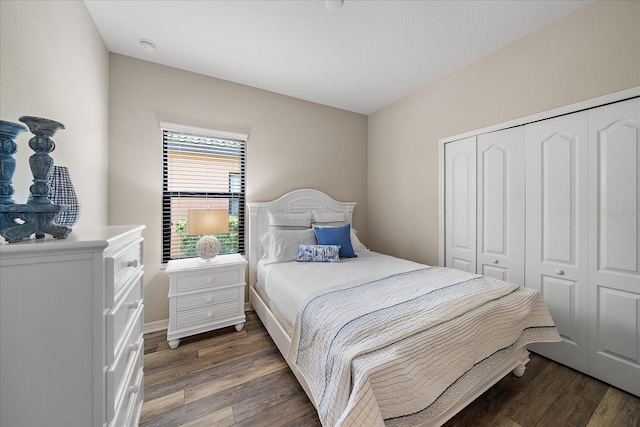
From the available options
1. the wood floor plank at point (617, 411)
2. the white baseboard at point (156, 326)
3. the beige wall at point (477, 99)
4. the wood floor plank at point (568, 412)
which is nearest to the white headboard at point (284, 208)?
the beige wall at point (477, 99)

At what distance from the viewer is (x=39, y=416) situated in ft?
2.32

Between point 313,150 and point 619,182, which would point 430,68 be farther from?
point 619,182

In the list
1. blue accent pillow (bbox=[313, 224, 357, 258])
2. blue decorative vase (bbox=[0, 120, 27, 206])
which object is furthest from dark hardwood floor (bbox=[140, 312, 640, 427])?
blue decorative vase (bbox=[0, 120, 27, 206])

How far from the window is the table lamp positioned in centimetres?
27

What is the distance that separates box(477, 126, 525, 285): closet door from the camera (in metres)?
2.20

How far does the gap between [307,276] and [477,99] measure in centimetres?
240

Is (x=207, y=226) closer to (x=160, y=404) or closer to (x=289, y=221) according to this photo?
(x=289, y=221)

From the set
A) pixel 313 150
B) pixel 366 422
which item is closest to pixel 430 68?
pixel 313 150

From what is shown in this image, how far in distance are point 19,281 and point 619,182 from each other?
309cm

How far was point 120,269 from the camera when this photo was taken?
3.21 feet

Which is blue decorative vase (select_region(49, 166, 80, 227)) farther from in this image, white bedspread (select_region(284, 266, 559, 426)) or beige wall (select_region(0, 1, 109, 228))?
white bedspread (select_region(284, 266, 559, 426))

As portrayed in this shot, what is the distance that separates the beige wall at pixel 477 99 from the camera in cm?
172

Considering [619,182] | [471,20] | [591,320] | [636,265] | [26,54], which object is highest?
[471,20]

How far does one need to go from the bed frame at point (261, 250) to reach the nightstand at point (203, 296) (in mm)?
296
